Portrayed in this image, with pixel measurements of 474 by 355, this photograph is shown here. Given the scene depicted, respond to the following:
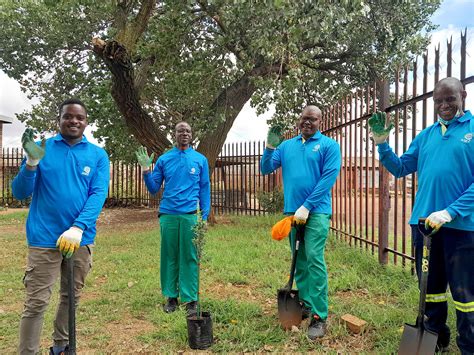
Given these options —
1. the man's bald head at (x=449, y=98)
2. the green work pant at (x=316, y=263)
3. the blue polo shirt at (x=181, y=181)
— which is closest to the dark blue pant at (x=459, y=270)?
the man's bald head at (x=449, y=98)

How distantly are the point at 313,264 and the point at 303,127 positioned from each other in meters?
1.28

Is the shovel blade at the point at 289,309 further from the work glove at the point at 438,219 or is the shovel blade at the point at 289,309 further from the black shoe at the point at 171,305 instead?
the work glove at the point at 438,219

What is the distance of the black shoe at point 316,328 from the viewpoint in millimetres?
3561

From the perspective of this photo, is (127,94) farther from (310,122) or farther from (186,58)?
(310,122)

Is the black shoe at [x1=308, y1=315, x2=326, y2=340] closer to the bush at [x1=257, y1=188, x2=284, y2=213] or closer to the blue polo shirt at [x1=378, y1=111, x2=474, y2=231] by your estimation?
the blue polo shirt at [x1=378, y1=111, x2=474, y2=231]

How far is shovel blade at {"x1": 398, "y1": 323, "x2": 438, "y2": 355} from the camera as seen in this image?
2.76 m

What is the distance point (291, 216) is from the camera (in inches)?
149

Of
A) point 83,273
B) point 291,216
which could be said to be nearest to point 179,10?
point 291,216

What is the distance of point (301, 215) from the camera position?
361 centimetres

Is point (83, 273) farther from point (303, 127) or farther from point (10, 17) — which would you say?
point (10, 17)

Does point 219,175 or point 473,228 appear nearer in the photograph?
point 473,228

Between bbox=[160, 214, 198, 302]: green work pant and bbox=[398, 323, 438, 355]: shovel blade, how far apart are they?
7.21 feet

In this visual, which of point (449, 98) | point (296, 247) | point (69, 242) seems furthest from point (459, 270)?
point (69, 242)

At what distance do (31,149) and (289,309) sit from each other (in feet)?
8.49
